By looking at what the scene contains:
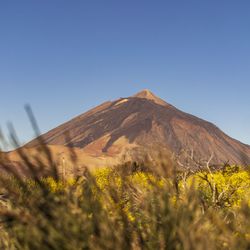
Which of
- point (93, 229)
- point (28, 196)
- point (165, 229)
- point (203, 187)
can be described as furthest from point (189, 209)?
point (203, 187)

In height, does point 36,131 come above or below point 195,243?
above

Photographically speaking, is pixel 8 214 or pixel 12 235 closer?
pixel 8 214

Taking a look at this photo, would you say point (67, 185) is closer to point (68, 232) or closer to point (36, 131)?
point (68, 232)

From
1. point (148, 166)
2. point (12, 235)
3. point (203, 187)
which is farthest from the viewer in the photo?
point (203, 187)

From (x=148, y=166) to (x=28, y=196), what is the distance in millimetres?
1193

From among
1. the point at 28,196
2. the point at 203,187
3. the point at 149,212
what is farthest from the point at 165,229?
the point at 203,187

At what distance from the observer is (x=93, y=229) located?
4105 mm

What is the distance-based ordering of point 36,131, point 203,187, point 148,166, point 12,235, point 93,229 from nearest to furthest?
point 36,131 < point 148,166 < point 93,229 < point 12,235 < point 203,187

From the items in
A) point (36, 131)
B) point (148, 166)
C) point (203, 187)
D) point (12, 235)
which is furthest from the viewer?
point (203, 187)

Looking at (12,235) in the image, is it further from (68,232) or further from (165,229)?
(165,229)

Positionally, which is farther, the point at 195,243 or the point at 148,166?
the point at 148,166

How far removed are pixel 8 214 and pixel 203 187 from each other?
15.6 metres

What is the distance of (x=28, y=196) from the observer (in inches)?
171

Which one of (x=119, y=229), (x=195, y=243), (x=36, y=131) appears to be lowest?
(x=195, y=243)
